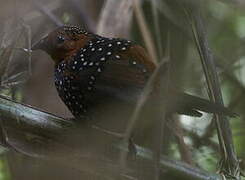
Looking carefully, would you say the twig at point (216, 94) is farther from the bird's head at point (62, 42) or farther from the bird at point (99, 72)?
the bird's head at point (62, 42)

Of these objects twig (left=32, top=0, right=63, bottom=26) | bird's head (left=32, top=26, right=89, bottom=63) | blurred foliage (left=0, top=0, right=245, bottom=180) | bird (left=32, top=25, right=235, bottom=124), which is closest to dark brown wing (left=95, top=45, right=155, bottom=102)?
bird (left=32, top=25, right=235, bottom=124)

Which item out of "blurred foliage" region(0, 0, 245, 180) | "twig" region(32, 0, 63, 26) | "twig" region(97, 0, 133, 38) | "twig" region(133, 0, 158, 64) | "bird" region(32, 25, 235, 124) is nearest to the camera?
"bird" region(32, 25, 235, 124)

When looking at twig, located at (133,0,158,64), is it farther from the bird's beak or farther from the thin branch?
the thin branch

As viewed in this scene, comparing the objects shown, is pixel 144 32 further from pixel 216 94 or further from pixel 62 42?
pixel 216 94

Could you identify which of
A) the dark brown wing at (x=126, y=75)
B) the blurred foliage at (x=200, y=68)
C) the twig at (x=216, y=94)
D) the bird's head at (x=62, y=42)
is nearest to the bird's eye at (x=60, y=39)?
the bird's head at (x=62, y=42)

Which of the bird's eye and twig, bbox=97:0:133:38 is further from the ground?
the bird's eye

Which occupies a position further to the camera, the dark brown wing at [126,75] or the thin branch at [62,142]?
the dark brown wing at [126,75]

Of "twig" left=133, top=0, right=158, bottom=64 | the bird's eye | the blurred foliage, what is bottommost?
the blurred foliage

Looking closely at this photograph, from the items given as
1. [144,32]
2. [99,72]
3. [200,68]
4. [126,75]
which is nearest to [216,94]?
[126,75]

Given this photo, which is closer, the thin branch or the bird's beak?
the thin branch
